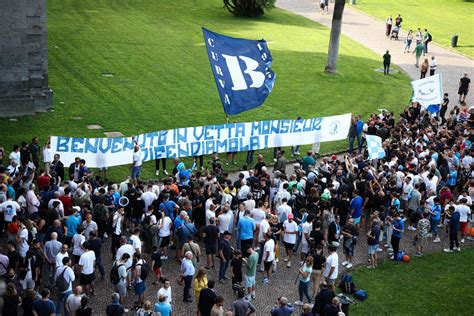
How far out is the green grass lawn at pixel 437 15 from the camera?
53719mm

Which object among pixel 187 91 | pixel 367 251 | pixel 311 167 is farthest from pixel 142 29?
pixel 367 251

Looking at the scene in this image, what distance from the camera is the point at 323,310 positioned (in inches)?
639

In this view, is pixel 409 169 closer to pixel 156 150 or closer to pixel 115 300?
pixel 156 150

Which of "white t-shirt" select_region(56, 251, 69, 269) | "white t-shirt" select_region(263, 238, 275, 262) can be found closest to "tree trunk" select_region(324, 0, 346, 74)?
"white t-shirt" select_region(263, 238, 275, 262)

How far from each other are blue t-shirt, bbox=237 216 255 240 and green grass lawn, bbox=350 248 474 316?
2987 millimetres

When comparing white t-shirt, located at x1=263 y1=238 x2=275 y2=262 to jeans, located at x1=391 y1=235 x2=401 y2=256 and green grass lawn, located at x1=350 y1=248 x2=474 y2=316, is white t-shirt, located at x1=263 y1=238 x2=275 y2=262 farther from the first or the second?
jeans, located at x1=391 y1=235 x2=401 y2=256

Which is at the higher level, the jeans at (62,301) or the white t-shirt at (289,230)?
the white t-shirt at (289,230)

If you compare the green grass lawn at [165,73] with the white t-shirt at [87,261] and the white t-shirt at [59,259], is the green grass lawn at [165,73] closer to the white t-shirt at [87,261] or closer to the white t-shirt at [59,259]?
the white t-shirt at [87,261]

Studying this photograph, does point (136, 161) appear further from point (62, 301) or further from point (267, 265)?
point (62, 301)

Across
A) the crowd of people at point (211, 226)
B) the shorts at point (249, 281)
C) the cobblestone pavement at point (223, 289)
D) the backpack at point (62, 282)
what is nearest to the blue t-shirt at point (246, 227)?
the crowd of people at point (211, 226)

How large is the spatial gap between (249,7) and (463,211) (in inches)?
1291

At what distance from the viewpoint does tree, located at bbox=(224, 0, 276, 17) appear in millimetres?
51938

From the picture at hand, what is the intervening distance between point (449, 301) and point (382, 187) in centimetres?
466

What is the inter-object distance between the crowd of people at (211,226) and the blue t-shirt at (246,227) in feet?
0.13
